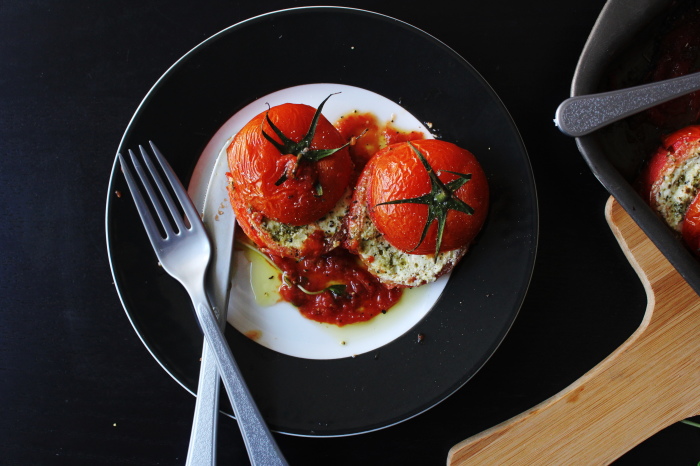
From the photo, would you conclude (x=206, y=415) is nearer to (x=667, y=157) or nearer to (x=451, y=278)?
(x=451, y=278)

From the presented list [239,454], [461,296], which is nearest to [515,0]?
[461,296]

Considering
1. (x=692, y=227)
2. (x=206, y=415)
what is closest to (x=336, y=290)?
(x=206, y=415)

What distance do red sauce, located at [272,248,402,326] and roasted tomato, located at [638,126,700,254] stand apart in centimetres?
107

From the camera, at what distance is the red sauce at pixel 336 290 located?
6.82ft

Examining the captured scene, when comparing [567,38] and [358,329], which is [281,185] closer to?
[358,329]

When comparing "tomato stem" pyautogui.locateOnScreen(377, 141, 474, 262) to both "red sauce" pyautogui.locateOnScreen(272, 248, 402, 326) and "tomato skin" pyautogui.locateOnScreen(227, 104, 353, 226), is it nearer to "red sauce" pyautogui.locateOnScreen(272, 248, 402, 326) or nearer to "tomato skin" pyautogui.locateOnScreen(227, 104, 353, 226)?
"tomato skin" pyautogui.locateOnScreen(227, 104, 353, 226)

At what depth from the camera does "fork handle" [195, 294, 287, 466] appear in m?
1.92

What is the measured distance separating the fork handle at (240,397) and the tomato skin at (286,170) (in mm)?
488

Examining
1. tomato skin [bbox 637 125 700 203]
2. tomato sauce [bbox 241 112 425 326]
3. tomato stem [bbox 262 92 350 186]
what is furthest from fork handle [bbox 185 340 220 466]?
tomato skin [bbox 637 125 700 203]

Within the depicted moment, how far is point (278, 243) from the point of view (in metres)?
1.95

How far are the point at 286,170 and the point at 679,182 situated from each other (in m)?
1.49

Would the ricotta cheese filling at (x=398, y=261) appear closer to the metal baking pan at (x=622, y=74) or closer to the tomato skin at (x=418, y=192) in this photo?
the tomato skin at (x=418, y=192)

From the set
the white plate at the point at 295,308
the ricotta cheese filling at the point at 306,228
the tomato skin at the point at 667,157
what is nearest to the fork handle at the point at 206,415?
the white plate at the point at 295,308

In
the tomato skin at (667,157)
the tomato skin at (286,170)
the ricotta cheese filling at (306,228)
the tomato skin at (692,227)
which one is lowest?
the tomato skin at (692,227)
